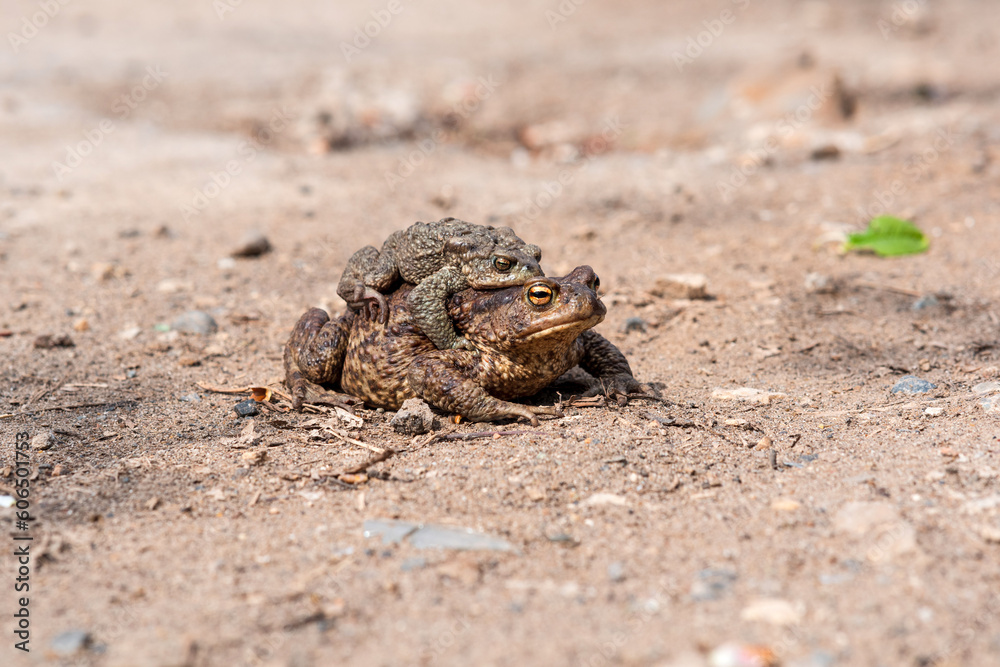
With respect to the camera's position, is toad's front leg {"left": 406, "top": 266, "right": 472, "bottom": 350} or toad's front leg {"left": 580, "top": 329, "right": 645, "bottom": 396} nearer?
toad's front leg {"left": 406, "top": 266, "right": 472, "bottom": 350}

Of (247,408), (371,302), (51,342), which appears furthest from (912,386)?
(51,342)

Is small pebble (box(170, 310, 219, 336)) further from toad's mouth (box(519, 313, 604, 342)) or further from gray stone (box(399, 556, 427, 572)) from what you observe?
gray stone (box(399, 556, 427, 572))

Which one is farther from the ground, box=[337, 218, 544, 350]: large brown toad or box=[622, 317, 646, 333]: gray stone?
box=[337, 218, 544, 350]: large brown toad

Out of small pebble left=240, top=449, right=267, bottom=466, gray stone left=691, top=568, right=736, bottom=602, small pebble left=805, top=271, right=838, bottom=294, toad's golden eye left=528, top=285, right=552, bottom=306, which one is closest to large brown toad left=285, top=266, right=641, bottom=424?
toad's golden eye left=528, top=285, right=552, bottom=306

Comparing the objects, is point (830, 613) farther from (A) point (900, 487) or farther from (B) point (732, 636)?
(A) point (900, 487)

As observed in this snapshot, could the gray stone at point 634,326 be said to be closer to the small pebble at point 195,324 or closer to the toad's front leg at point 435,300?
the toad's front leg at point 435,300

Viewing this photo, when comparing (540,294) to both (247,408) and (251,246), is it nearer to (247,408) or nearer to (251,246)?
(247,408)
